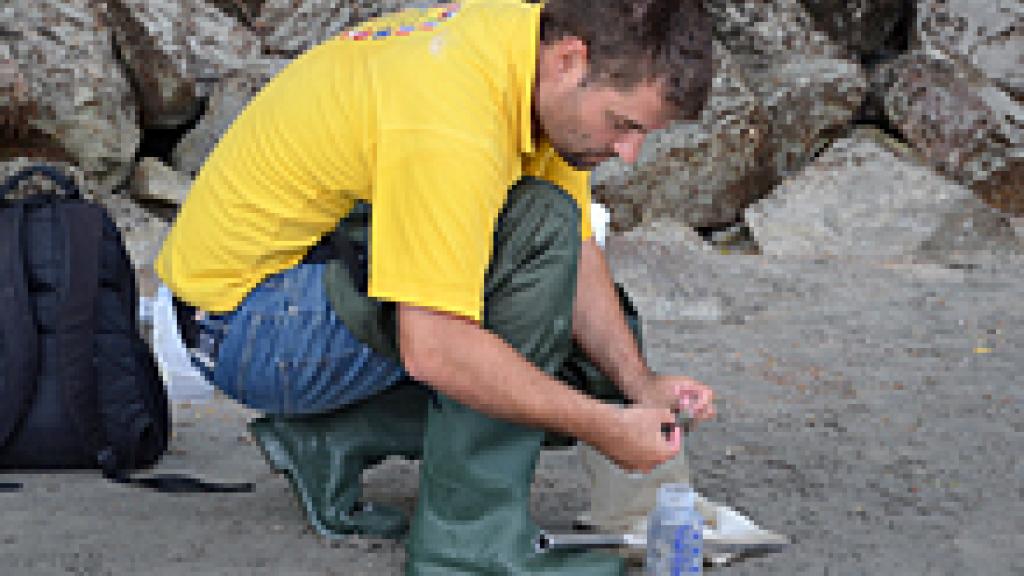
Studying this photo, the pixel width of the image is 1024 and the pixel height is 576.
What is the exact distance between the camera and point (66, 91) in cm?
579

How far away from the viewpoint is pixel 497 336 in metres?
1.98

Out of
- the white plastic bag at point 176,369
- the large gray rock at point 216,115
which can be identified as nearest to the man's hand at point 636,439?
the white plastic bag at point 176,369

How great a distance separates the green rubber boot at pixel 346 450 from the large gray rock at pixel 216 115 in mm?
4169

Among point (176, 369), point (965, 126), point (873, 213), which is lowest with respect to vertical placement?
point (873, 213)

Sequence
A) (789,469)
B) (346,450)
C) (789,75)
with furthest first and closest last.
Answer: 1. (789,75)
2. (789,469)
3. (346,450)

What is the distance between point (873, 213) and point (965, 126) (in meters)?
0.92

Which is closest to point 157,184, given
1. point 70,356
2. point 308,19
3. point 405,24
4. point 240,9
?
point 308,19

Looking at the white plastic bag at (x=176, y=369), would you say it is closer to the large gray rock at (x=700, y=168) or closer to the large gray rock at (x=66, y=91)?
the large gray rock at (x=66, y=91)

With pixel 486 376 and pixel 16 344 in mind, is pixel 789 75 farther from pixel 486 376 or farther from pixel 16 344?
pixel 486 376

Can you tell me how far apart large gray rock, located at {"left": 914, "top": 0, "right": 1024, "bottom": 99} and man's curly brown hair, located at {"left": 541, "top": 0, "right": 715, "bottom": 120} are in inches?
221

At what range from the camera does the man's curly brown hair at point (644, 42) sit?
1.91m

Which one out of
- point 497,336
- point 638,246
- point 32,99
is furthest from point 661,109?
point 32,99

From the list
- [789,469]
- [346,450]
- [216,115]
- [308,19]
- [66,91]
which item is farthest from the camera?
[308,19]

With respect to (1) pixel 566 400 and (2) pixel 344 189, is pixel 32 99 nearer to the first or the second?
(2) pixel 344 189
